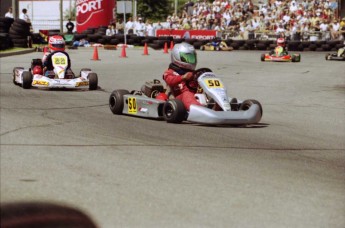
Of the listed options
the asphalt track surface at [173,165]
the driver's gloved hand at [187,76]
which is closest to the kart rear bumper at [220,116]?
the asphalt track surface at [173,165]

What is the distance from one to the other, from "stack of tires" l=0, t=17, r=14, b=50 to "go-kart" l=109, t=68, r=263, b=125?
16.5 meters

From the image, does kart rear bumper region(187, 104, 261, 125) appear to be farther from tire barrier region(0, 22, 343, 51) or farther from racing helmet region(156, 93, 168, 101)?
tire barrier region(0, 22, 343, 51)

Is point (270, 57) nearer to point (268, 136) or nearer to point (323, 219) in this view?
point (268, 136)

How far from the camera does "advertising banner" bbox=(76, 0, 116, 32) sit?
40719 millimetres

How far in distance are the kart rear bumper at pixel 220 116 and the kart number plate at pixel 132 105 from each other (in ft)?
2.95

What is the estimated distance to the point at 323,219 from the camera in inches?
158

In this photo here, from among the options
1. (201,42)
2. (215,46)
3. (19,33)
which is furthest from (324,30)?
(19,33)

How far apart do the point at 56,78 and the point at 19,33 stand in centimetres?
1538

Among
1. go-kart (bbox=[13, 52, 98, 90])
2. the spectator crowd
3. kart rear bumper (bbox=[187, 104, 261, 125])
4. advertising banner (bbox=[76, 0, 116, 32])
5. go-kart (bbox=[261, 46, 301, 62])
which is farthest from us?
advertising banner (bbox=[76, 0, 116, 32])

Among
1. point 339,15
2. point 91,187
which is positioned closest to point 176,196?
point 91,187

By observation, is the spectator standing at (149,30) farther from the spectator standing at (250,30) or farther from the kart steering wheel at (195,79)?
the kart steering wheel at (195,79)

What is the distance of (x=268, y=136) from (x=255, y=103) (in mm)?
951

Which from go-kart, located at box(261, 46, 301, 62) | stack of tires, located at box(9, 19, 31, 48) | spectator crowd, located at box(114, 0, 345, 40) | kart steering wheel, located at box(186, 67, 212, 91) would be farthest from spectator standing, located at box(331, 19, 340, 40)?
kart steering wheel, located at box(186, 67, 212, 91)

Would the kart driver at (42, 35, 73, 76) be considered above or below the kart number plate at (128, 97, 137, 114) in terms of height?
above
